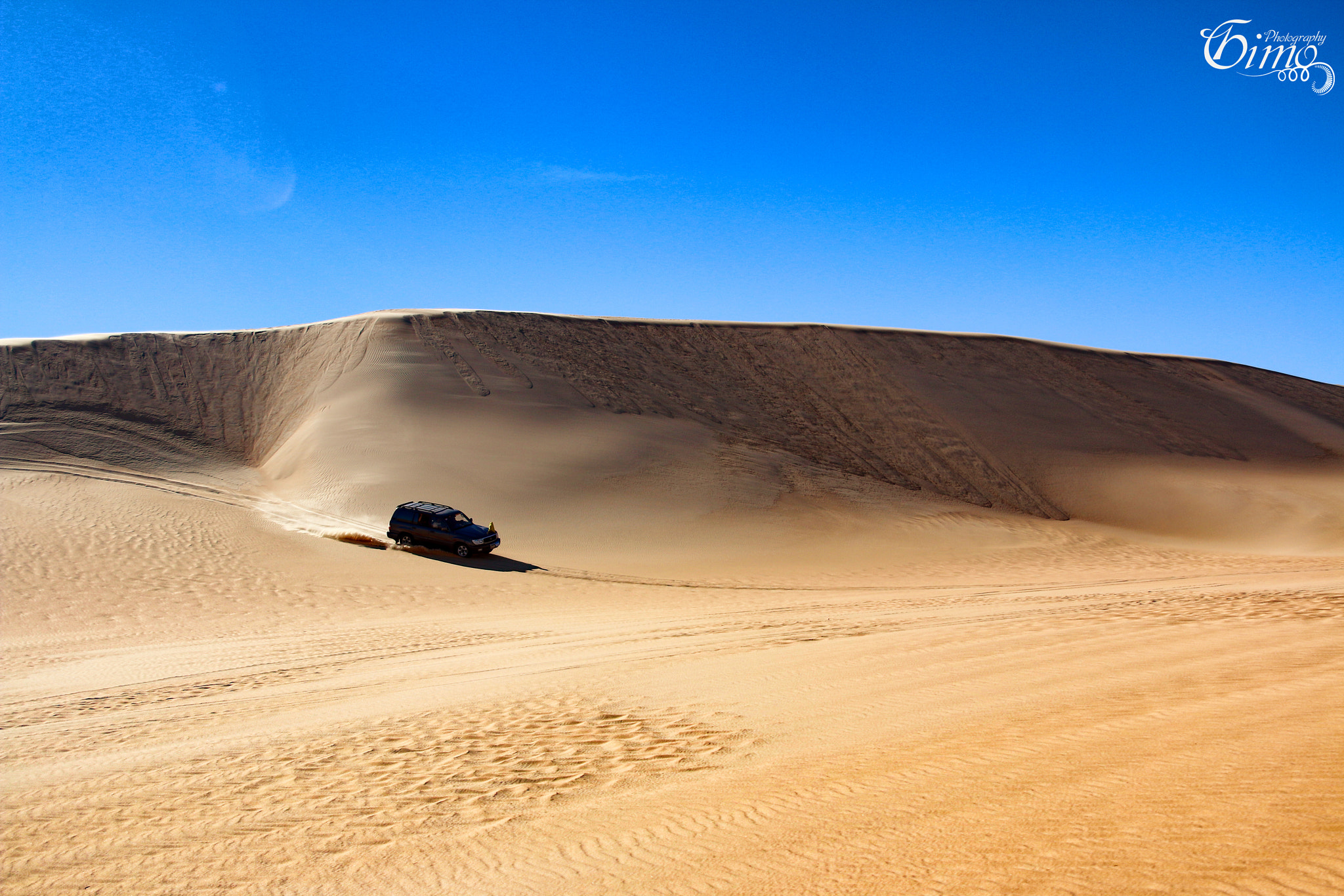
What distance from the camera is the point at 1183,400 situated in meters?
49.0

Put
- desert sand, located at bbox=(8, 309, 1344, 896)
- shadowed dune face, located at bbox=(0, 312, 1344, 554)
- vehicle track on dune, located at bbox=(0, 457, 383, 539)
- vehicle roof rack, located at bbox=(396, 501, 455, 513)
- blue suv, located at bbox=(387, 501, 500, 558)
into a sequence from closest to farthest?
desert sand, located at bbox=(8, 309, 1344, 896)
blue suv, located at bbox=(387, 501, 500, 558)
vehicle roof rack, located at bbox=(396, 501, 455, 513)
vehicle track on dune, located at bbox=(0, 457, 383, 539)
shadowed dune face, located at bbox=(0, 312, 1344, 554)

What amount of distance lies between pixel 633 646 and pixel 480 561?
11153 millimetres

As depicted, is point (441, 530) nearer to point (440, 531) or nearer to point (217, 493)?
point (440, 531)

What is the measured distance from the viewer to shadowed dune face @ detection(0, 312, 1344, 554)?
29.0 m

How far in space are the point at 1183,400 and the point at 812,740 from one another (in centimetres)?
5305

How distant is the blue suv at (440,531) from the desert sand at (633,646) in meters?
0.62

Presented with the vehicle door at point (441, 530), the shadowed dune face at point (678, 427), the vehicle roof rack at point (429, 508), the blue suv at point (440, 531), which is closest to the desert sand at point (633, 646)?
the shadowed dune face at point (678, 427)

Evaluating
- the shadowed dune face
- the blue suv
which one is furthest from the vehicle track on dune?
the blue suv

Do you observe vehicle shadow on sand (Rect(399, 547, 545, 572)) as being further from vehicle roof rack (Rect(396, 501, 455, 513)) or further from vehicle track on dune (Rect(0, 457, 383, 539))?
vehicle track on dune (Rect(0, 457, 383, 539))

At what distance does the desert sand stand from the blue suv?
0.62 meters

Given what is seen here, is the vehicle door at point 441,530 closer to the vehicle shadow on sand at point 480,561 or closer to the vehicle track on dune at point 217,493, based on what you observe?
the vehicle shadow on sand at point 480,561

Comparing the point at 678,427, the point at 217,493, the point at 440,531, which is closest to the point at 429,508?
the point at 440,531

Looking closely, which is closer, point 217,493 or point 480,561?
point 480,561

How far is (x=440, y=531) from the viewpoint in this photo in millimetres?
21844
